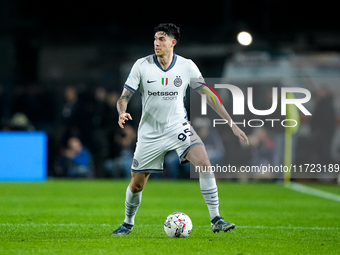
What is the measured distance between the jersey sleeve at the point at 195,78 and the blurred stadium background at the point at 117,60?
343 inches

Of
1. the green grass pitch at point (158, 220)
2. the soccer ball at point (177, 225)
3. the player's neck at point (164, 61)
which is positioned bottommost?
the green grass pitch at point (158, 220)

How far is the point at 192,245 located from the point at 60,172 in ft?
36.8

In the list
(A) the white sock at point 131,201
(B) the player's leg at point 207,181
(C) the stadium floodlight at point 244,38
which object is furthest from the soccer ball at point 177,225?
(C) the stadium floodlight at point 244,38

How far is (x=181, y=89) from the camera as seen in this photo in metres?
7.22

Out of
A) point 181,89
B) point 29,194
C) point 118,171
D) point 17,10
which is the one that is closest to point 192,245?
point 181,89

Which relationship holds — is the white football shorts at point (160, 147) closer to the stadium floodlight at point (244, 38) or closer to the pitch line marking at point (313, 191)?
the pitch line marking at point (313, 191)

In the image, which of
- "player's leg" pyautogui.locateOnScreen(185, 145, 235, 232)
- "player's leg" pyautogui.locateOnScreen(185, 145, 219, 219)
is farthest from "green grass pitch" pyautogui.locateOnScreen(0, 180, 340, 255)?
"player's leg" pyautogui.locateOnScreen(185, 145, 219, 219)

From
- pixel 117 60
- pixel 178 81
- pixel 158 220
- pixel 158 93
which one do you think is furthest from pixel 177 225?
pixel 117 60

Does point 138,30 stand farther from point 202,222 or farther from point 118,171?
point 202,222

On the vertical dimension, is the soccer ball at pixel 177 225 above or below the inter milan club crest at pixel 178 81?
below

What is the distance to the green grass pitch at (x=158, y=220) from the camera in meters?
6.36

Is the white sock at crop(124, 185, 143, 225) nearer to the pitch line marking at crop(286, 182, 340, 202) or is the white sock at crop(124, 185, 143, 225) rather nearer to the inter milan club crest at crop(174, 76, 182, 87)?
the inter milan club crest at crop(174, 76, 182, 87)

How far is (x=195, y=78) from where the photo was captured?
732 cm

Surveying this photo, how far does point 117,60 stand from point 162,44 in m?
15.0
